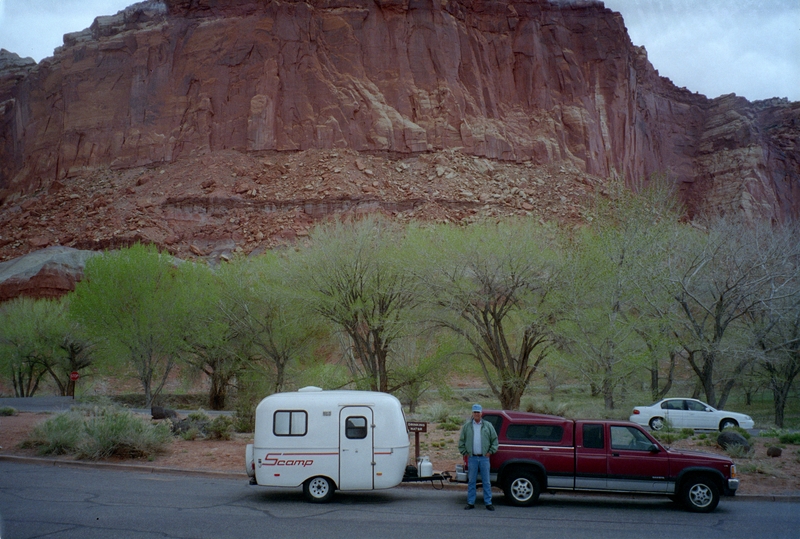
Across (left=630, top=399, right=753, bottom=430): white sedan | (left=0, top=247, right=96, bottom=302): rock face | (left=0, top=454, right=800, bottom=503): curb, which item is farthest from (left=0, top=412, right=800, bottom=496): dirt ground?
(left=0, top=247, right=96, bottom=302): rock face

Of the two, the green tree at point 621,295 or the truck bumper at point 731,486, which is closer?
the truck bumper at point 731,486

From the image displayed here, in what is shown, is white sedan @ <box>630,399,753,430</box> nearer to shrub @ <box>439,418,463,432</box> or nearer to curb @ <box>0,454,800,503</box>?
shrub @ <box>439,418,463,432</box>

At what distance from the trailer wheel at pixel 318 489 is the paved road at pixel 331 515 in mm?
170

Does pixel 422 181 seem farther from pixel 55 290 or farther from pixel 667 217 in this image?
pixel 667 217

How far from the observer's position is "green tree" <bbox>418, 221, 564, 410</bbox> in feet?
69.4

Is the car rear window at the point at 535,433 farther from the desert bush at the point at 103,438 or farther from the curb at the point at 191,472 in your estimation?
the desert bush at the point at 103,438

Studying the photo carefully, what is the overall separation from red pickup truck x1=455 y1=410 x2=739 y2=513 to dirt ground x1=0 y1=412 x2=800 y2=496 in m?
2.04

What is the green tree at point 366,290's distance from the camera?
22000 mm

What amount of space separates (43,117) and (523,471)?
99937 millimetres

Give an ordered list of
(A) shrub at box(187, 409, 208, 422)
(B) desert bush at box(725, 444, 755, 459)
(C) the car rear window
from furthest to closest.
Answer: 1. (A) shrub at box(187, 409, 208, 422)
2. (B) desert bush at box(725, 444, 755, 459)
3. (C) the car rear window

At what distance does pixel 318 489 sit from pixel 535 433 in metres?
3.76

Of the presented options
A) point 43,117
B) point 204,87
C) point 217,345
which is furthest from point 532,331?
point 43,117

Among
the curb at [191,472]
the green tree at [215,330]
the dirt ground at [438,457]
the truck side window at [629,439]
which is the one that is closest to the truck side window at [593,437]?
the truck side window at [629,439]

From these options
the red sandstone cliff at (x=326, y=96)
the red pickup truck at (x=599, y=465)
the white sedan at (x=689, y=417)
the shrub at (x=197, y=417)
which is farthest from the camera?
the red sandstone cliff at (x=326, y=96)
